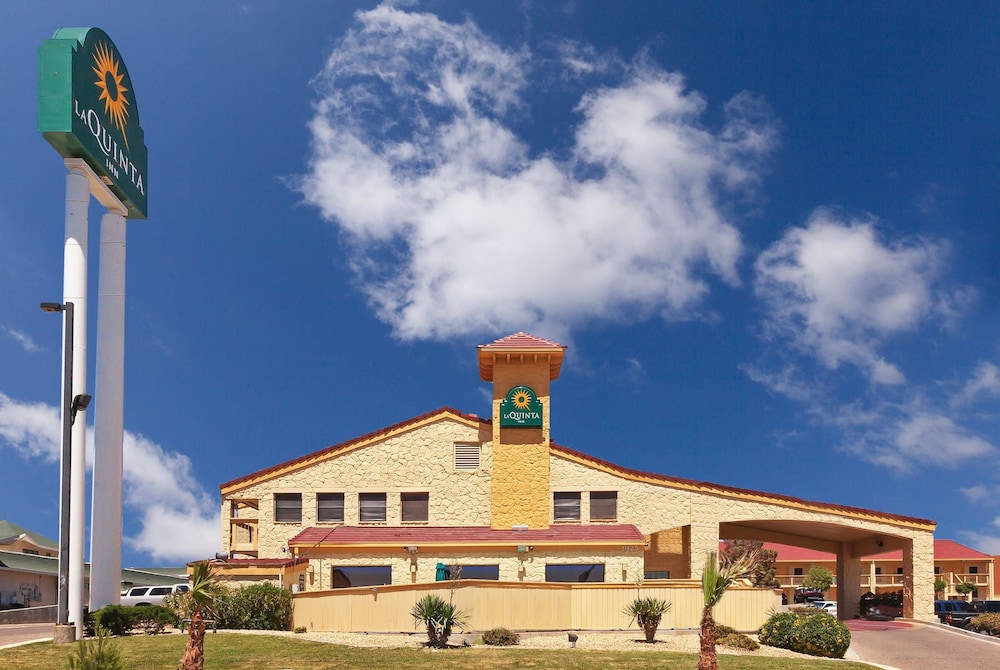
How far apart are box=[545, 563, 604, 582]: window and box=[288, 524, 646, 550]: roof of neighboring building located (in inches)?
42.8

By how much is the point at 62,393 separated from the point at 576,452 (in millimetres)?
23744

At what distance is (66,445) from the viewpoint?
3145cm

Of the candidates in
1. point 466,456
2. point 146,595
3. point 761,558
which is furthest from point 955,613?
point 146,595

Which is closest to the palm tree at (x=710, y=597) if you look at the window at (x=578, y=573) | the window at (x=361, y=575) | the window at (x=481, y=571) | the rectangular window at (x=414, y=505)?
the window at (x=578, y=573)

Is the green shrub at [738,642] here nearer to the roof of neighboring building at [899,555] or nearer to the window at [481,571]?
the window at [481,571]

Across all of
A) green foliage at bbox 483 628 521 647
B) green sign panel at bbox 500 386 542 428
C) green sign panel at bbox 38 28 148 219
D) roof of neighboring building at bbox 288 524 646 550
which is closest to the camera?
green foliage at bbox 483 628 521 647

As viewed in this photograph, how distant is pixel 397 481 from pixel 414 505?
1393 millimetres

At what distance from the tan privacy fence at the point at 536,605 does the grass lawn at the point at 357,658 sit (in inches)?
172

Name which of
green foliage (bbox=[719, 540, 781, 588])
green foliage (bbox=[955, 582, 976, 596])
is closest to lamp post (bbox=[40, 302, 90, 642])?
green foliage (bbox=[719, 540, 781, 588])

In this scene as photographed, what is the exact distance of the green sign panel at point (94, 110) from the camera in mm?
32562

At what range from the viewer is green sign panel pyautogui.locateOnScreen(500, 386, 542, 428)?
46.7 metres

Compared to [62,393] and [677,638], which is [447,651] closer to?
[677,638]

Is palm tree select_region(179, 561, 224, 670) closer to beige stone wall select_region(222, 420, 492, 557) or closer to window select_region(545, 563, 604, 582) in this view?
window select_region(545, 563, 604, 582)

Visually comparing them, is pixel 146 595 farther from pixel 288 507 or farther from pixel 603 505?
pixel 603 505
